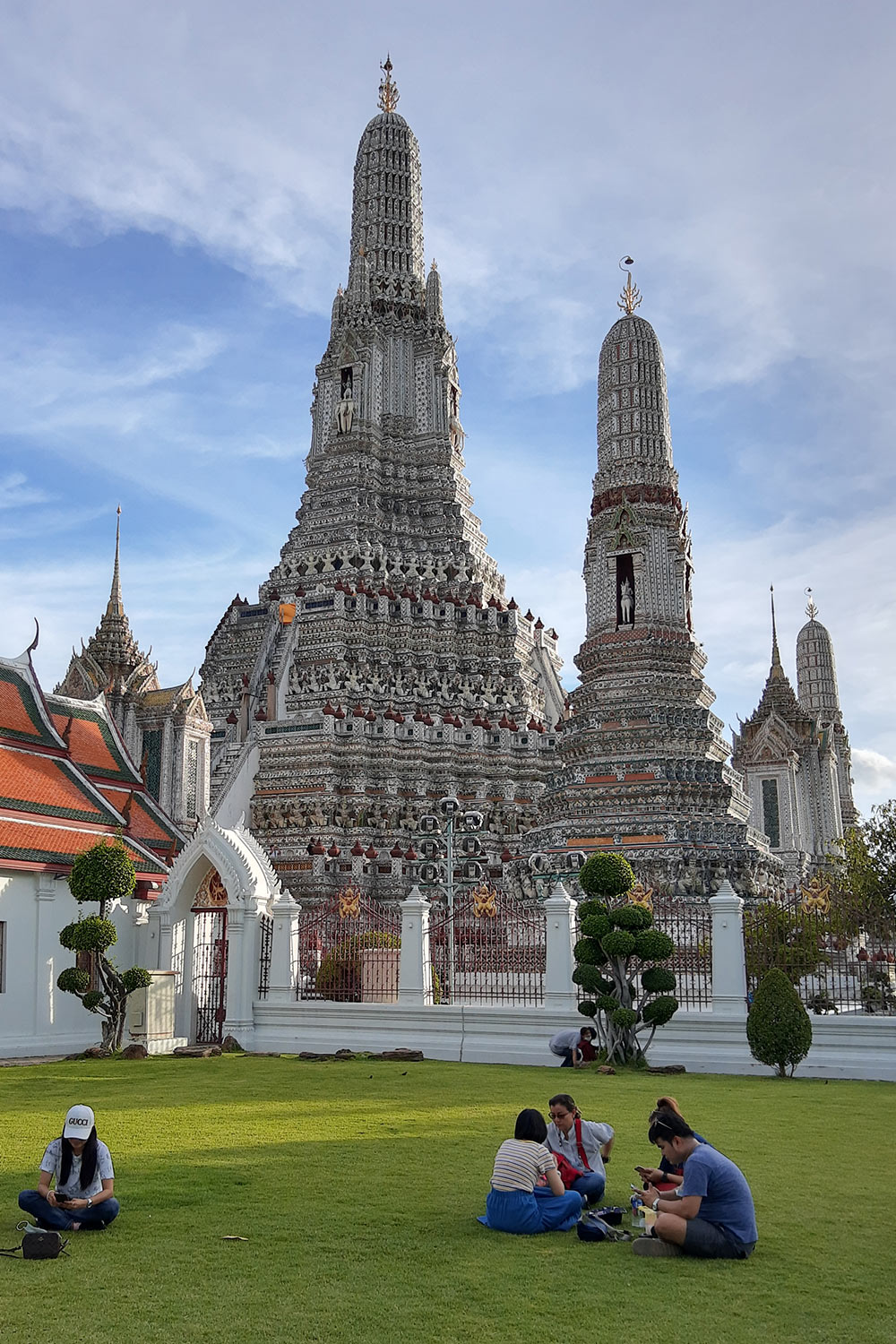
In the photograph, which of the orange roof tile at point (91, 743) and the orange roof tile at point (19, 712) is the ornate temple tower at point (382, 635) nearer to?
the orange roof tile at point (91, 743)

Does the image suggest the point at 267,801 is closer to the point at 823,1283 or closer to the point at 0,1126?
the point at 0,1126

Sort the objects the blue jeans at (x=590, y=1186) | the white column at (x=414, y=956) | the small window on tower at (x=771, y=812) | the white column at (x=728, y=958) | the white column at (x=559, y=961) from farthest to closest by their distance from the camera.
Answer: the small window on tower at (x=771, y=812), the white column at (x=414, y=956), the white column at (x=559, y=961), the white column at (x=728, y=958), the blue jeans at (x=590, y=1186)

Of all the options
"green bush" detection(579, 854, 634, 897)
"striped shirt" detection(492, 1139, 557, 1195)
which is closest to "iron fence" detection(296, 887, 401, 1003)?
"green bush" detection(579, 854, 634, 897)

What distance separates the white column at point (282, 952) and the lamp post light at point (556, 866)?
40.3 feet

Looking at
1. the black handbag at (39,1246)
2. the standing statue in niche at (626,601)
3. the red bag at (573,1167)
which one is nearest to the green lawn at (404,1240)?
the black handbag at (39,1246)

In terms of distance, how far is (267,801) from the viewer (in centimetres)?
4038

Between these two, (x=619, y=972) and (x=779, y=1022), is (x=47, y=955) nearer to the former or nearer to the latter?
(x=619, y=972)

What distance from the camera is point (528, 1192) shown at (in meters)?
8.18

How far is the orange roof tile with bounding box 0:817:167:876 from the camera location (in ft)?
67.4

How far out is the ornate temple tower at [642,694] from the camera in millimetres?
32656

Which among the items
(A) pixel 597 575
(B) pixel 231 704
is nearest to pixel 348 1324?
(A) pixel 597 575

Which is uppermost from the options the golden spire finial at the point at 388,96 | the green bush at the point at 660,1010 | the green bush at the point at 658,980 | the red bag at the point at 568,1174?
the golden spire finial at the point at 388,96

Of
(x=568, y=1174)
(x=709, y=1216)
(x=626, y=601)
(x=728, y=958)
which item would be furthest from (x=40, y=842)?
(x=626, y=601)

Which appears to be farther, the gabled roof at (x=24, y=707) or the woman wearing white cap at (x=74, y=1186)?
the gabled roof at (x=24, y=707)
